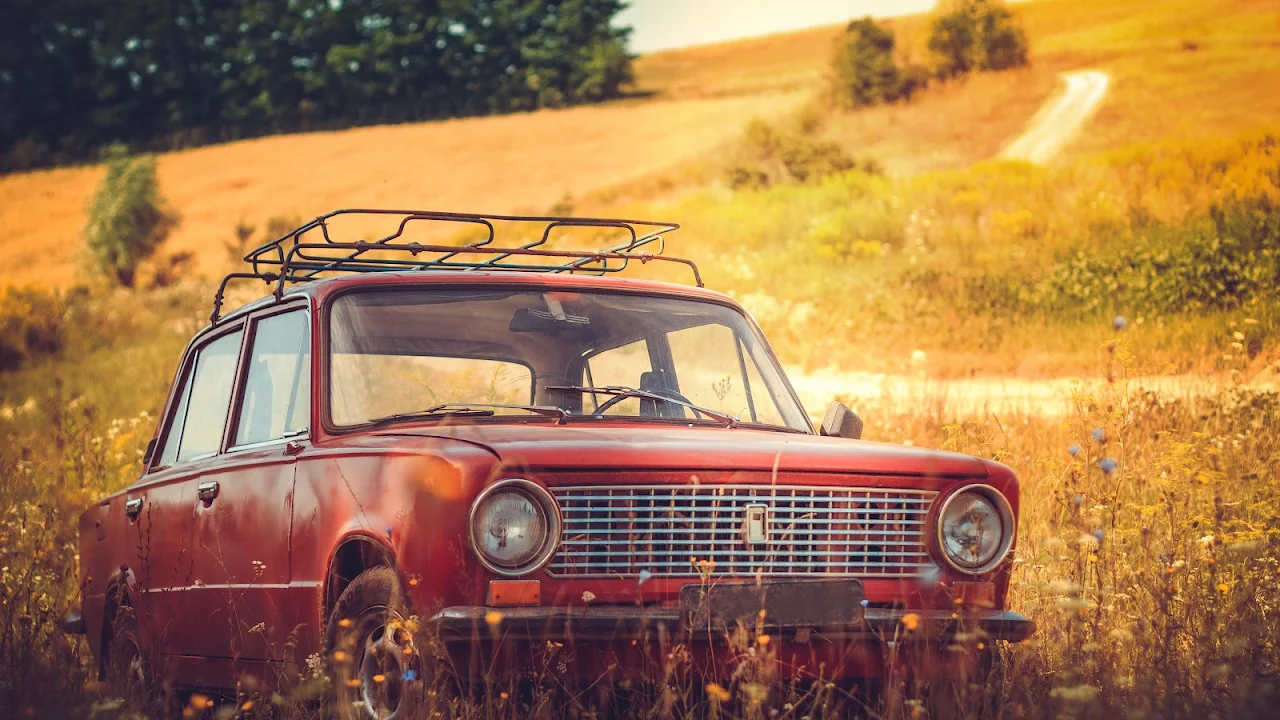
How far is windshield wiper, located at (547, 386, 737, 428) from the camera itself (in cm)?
484

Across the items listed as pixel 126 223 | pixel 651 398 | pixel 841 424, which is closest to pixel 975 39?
pixel 126 223

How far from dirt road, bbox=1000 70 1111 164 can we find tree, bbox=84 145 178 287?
27.7 metres

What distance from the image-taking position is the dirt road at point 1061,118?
34688 mm

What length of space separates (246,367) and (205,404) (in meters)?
0.59

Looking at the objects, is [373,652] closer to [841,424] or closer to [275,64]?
[841,424]

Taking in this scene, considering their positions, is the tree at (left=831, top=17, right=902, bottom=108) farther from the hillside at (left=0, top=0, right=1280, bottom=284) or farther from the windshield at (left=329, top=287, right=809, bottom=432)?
the windshield at (left=329, top=287, right=809, bottom=432)

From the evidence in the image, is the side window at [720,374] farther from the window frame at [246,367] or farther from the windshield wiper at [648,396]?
the window frame at [246,367]

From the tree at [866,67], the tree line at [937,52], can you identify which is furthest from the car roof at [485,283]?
the tree at [866,67]

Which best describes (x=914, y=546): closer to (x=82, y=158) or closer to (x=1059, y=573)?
(x=1059, y=573)

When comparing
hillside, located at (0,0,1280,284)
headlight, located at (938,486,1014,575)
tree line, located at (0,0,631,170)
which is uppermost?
tree line, located at (0,0,631,170)

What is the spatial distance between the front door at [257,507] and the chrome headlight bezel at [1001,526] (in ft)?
6.58

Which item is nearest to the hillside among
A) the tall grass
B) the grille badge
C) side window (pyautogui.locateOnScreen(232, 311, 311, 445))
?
the tall grass

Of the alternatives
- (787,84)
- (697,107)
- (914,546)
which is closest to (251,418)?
(914,546)

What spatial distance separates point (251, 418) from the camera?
536cm
